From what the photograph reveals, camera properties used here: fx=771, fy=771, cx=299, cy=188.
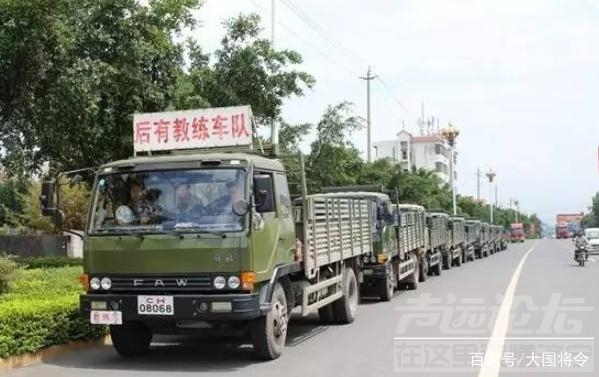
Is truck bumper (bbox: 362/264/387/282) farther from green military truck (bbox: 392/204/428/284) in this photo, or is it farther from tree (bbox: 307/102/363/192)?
tree (bbox: 307/102/363/192)

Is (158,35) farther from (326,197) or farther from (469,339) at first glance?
(469,339)

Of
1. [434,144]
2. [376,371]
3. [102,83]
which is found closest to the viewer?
[376,371]

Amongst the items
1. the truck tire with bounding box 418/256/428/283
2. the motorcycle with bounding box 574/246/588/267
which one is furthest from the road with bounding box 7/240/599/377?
the motorcycle with bounding box 574/246/588/267

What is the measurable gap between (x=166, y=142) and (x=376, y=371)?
382 cm

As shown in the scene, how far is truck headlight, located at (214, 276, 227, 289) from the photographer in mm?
7852

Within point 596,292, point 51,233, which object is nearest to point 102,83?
point 596,292

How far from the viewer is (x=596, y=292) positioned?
16.3 metres

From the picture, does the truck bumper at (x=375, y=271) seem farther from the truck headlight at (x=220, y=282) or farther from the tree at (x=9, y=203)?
the tree at (x=9, y=203)

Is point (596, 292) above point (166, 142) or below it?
below

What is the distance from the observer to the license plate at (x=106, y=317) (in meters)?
8.02

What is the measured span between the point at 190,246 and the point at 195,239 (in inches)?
3.4

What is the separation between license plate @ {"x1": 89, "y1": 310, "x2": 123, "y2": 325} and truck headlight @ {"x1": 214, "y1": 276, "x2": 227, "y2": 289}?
1.07 metres

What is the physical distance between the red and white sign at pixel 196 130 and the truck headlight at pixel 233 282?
81.3 inches

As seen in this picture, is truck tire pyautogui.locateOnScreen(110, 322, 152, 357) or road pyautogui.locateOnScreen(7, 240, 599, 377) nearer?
road pyautogui.locateOnScreen(7, 240, 599, 377)
